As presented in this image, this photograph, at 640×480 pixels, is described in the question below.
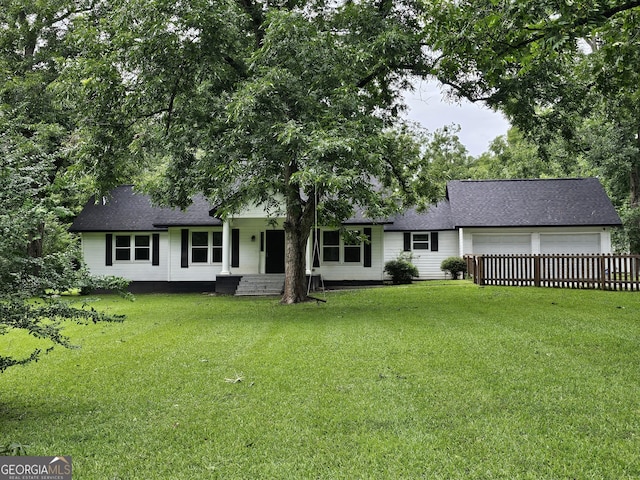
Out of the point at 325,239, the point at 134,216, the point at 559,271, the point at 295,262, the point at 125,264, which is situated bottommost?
the point at 559,271

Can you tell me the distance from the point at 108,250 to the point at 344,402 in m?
18.4

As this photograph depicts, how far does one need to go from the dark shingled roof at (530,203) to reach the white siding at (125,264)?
493 inches

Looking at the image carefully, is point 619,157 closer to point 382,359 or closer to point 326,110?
point 326,110

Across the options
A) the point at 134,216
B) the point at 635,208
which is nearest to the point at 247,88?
the point at 134,216

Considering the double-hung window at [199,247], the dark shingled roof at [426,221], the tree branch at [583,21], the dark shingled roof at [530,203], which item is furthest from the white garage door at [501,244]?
the tree branch at [583,21]

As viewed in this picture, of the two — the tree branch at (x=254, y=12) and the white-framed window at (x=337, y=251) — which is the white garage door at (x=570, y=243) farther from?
the tree branch at (x=254, y=12)

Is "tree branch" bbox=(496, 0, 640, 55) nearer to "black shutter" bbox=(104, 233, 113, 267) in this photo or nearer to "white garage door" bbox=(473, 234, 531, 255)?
"white garage door" bbox=(473, 234, 531, 255)

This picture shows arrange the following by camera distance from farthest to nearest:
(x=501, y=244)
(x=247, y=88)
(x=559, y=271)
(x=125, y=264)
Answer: (x=501, y=244), (x=125, y=264), (x=559, y=271), (x=247, y=88)

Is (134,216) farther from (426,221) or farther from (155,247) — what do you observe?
(426,221)

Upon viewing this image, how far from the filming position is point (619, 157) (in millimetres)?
22016

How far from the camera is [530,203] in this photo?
861 inches

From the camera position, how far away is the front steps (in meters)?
18.1

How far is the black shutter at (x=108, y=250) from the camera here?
2041 cm

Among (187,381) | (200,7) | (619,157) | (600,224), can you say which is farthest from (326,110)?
(619,157)
